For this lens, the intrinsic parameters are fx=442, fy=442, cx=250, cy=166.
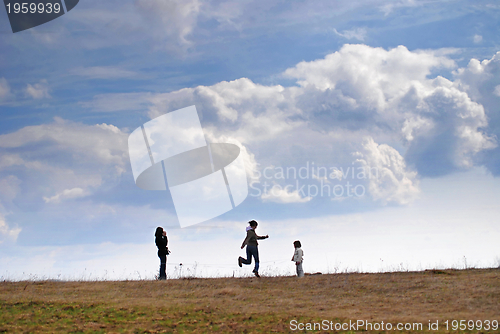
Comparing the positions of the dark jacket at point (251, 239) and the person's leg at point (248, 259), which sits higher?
the dark jacket at point (251, 239)

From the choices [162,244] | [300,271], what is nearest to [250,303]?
[300,271]

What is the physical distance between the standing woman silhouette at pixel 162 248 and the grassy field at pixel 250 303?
995mm

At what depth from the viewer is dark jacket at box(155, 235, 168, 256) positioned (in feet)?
64.0

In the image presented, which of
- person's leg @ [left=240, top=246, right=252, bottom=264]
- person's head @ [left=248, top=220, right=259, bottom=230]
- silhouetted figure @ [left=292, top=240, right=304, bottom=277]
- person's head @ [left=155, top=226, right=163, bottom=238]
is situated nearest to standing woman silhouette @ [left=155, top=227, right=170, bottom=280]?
person's head @ [left=155, top=226, right=163, bottom=238]

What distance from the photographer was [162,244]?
19547mm

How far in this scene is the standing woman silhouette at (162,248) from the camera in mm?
19547

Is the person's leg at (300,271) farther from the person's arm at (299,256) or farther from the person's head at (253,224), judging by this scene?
the person's head at (253,224)

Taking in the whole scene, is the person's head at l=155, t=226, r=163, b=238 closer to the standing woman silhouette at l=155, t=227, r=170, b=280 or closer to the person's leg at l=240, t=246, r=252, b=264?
the standing woman silhouette at l=155, t=227, r=170, b=280

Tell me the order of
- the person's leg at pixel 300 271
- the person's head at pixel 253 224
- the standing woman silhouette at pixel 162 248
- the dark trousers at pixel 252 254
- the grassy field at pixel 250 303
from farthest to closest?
the standing woman silhouette at pixel 162 248 → the person's leg at pixel 300 271 → the person's head at pixel 253 224 → the dark trousers at pixel 252 254 → the grassy field at pixel 250 303

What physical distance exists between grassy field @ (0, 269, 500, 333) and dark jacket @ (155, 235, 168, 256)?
1.44m

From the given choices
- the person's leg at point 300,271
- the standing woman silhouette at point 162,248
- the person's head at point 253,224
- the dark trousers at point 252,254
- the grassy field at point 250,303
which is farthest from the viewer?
the standing woman silhouette at point 162,248

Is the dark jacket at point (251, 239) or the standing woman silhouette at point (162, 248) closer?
the dark jacket at point (251, 239)

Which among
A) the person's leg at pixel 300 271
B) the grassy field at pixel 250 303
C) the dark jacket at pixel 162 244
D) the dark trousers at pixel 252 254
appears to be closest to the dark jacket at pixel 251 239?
the dark trousers at pixel 252 254

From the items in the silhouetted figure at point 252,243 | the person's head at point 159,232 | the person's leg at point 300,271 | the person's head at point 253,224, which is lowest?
the person's leg at point 300,271
